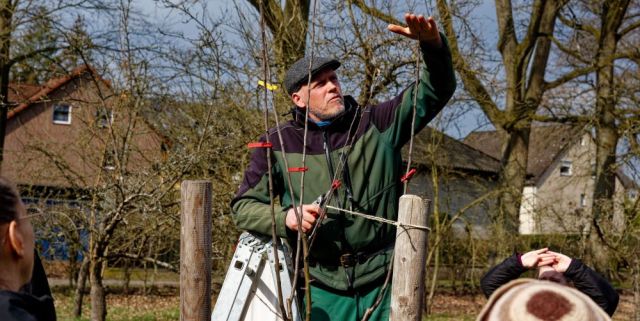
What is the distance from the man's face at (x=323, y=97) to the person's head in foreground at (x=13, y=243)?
1694 millimetres

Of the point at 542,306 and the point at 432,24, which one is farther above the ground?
the point at 432,24

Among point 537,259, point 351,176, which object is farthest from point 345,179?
point 537,259

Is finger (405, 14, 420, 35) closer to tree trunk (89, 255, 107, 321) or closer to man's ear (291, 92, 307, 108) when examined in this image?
man's ear (291, 92, 307, 108)

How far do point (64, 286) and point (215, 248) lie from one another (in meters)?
9.83

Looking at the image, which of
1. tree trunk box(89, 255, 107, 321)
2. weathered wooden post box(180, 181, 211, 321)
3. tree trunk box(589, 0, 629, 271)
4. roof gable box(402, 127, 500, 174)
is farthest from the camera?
tree trunk box(589, 0, 629, 271)

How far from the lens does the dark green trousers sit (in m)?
3.59

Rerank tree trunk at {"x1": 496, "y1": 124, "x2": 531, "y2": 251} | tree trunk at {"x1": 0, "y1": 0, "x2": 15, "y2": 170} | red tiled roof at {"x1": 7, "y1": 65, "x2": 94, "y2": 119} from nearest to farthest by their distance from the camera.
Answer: red tiled roof at {"x1": 7, "y1": 65, "x2": 94, "y2": 119} → tree trunk at {"x1": 496, "y1": 124, "x2": 531, "y2": 251} → tree trunk at {"x1": 0, "y1": 0, "x2": 15, "y2": 170}

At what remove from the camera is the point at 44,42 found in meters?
16.5

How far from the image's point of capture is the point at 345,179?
3605 millimetres

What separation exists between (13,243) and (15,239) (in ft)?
0.04

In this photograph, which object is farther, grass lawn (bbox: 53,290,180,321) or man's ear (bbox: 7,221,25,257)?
grass lawn (bbox: 53,290,180,321)

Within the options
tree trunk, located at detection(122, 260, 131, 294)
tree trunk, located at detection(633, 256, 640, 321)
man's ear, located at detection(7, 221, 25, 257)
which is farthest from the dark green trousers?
tree trunk, located at detection(122, 260, 131, 294)

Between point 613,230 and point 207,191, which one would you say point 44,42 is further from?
point 207,191

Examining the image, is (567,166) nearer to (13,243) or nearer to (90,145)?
(90,145)
